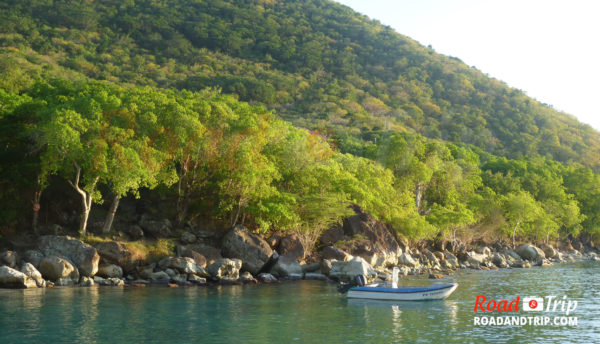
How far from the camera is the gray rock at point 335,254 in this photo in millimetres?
44125

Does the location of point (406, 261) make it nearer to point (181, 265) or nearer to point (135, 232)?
point (181, 265)

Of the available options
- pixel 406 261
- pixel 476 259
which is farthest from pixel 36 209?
pixel 476 259

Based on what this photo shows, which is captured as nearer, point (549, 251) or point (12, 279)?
point (12, 279)

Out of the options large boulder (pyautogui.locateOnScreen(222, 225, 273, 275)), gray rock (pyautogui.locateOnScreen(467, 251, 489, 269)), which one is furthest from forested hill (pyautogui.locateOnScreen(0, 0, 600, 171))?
large boulder (pyautogui.locateOnScreen(222, 225, 273, 275))

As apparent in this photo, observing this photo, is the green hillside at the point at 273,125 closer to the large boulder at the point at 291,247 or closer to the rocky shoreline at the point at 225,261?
the large boulder at the point at 291,247

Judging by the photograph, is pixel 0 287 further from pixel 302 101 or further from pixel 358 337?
pixel 302 101

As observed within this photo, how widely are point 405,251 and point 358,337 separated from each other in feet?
118

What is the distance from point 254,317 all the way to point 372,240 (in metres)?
27.2

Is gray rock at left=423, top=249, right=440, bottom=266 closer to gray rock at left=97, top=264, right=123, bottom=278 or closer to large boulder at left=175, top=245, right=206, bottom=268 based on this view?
large boulder at left=175, top=245, right=206, bottom=268

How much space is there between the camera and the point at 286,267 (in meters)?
41.8

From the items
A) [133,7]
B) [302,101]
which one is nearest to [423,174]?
[302,101]

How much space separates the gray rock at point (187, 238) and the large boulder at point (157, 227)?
1635mm

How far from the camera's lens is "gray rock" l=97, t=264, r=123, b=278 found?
35.9m

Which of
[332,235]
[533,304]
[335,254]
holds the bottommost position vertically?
[533,304]
